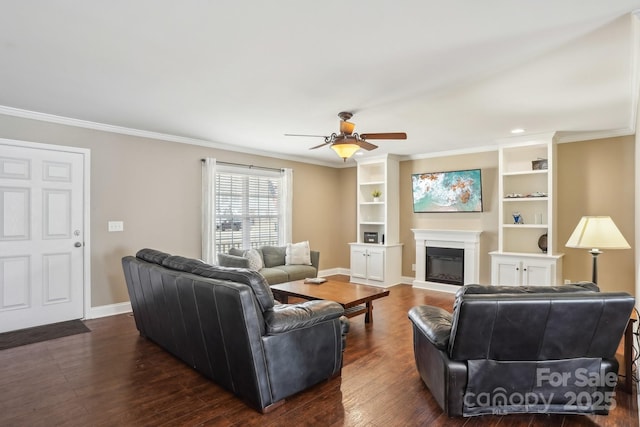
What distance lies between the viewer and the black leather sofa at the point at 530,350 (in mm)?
2051

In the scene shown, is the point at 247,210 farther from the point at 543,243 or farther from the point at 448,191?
the point at 543,243

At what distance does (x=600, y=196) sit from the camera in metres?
4.95

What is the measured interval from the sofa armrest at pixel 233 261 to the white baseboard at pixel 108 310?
53.2 inches

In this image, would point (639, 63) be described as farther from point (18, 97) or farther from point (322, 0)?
point (18, 97)

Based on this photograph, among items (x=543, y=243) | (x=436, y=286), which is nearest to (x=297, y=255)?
(x=436, y=286)

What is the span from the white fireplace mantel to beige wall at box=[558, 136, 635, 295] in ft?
3.94

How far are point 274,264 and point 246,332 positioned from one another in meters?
3.75

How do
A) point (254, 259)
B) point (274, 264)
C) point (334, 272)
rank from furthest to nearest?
point (334, 272) < point (274, 264) < point (254, 259)

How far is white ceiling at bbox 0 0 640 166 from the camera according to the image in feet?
6.79

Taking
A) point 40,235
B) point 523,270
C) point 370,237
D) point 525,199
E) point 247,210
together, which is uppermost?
point 525,199

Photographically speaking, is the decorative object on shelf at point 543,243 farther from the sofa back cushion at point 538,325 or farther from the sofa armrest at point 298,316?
the sofa armrest at point 298,316

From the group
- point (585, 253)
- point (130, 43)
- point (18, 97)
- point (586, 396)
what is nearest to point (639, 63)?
point (586, 396)

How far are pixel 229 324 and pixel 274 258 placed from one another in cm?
367

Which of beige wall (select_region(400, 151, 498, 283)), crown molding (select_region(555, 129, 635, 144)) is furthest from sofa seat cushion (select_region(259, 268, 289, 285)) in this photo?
crown molding (select_region(555, 129, 635, 144))
